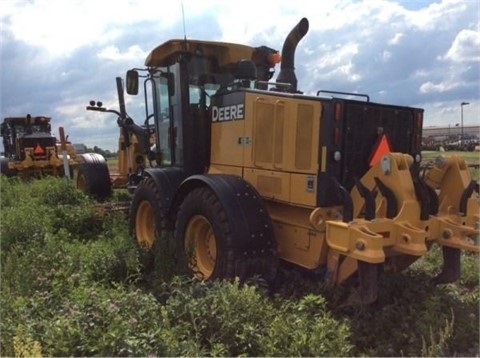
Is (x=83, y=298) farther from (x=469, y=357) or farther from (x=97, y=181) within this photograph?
(x=97, y=181)

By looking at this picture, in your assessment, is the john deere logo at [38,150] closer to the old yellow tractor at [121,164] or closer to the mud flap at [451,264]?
the old yellow tractor at [121,164]

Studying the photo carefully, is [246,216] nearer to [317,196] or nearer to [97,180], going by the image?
[317,196]

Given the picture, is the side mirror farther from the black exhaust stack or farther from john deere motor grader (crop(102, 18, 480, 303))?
the black exhaust stack

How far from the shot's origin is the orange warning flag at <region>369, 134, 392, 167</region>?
5.13m

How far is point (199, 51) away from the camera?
6.73 meters

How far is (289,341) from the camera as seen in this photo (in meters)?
3.61

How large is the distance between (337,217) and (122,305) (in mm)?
2167

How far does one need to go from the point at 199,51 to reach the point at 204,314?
3.98 meters

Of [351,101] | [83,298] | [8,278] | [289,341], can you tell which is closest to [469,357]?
[289,341]

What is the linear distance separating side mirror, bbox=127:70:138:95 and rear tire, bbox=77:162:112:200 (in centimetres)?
366

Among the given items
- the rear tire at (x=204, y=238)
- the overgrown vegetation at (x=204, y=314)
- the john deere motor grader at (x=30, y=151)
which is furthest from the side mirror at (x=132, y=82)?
the john deere motor grader at (x=30, y=151)

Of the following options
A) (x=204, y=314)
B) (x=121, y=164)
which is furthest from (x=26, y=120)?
(x=204, y=314)

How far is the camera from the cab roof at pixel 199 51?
6.72 meters

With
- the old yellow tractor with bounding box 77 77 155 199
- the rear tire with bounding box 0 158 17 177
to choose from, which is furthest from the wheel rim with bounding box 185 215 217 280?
the rear tire with bounding box 0 158 17 177
